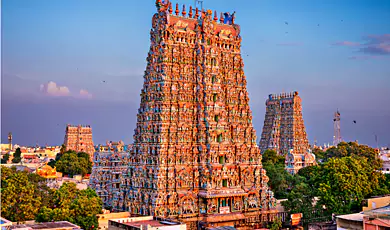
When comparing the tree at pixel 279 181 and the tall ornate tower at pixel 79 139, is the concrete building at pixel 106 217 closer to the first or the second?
the tree at pixel 279 181

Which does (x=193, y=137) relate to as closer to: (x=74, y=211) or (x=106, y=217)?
(x=106, y=217)

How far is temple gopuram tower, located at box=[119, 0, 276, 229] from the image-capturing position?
49.9 metres

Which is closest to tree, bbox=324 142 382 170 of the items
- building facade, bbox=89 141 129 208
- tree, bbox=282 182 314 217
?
tree, bbox=282 182 314 217

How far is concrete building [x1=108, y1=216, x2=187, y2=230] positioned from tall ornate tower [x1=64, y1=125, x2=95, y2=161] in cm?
7403

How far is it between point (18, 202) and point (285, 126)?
57996 mm

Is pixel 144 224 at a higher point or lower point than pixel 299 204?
lower


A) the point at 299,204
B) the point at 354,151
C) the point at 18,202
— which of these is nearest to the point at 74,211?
the point at 18,202

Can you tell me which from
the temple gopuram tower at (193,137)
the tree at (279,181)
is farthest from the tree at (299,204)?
the tree at (279,181)

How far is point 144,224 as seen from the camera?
43.6 metres

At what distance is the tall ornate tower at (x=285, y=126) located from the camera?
9512 centimetres

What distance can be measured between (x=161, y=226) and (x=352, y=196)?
23.1m

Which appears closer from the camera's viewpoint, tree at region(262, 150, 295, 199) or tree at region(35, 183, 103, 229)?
tree at region(35, 183, 103, 229)

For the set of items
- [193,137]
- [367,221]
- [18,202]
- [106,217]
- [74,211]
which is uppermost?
[193,137]

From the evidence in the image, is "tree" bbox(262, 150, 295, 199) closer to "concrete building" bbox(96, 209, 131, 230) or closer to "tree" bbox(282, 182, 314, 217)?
"tree" bbox(282, 182, 314, 217)
